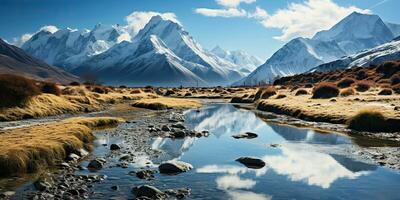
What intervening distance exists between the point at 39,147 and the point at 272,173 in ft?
49.2

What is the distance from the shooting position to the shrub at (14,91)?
56250 mm

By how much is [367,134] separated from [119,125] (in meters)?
27.5

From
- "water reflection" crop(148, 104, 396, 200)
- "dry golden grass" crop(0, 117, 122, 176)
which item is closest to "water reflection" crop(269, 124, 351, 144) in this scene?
"water reflection" crop(148, 104, 396, 200)

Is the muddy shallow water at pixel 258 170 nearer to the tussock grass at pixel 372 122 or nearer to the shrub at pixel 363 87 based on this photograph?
the tussock grass at pixel 372 122

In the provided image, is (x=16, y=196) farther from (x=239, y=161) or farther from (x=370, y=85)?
(x=370, y=85)

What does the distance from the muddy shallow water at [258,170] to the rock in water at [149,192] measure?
1.39ft


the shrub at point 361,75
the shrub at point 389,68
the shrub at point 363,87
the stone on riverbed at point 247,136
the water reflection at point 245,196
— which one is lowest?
the water reflection at point 245,196

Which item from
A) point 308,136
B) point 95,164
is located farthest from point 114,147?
point 308,136

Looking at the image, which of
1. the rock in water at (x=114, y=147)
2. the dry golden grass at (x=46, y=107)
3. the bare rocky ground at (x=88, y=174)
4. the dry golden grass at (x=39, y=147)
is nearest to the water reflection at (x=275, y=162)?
the bare rocky ground at (x=88, y=174)

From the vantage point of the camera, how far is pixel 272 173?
26078 millimetres

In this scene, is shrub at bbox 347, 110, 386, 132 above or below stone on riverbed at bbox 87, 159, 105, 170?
above

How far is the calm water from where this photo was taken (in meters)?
21.7

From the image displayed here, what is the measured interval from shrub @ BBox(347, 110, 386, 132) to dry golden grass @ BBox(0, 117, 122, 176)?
27035 mm

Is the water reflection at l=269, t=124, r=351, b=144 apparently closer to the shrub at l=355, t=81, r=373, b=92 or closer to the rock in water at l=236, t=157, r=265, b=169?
the rock in water at l=236, t=157, r=265, b=169
